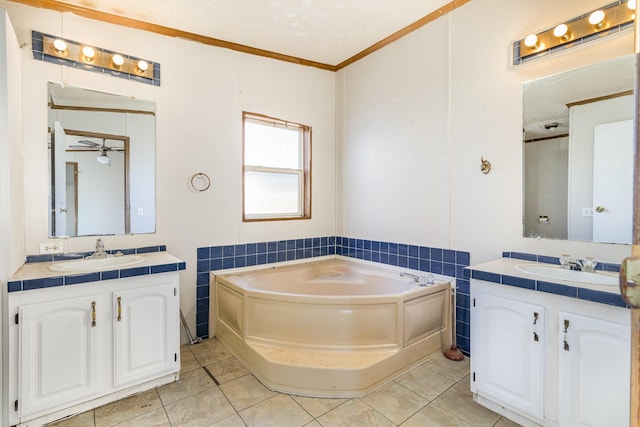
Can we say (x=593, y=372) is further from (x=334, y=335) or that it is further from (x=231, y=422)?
(x=231, y=422)

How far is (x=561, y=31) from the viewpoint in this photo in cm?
197

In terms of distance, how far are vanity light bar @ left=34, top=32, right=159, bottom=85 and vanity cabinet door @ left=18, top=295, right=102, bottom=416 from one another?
1.71 metres

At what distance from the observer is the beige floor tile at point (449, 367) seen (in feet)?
7.49

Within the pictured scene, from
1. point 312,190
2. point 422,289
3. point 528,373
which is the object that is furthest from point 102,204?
point 528,373

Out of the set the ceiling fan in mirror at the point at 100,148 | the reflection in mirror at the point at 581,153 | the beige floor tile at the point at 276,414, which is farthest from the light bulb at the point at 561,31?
the ceiling fan in mirror at the point at 100,148

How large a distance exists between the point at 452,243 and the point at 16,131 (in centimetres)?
306

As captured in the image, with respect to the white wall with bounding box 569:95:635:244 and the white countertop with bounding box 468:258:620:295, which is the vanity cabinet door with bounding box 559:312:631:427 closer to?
the white countertop with bounding box 468:258:620:295

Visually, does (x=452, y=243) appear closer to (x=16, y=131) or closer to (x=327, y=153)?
(x=327, y=153)

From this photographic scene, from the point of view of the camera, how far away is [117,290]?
1.99m

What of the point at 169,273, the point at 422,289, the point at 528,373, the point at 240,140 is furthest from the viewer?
the point at 240,140

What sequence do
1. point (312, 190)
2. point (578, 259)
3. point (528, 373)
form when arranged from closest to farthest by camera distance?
point (528, 373)
point (578, 259)
point (312, 190)

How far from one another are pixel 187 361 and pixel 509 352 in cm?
221

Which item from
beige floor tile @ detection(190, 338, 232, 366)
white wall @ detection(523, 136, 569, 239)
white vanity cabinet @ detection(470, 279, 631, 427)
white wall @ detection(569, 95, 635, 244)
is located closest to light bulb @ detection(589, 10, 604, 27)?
white wall @ detection(569, 95, 635, 244)

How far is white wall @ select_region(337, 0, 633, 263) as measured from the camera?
215 centimetres
